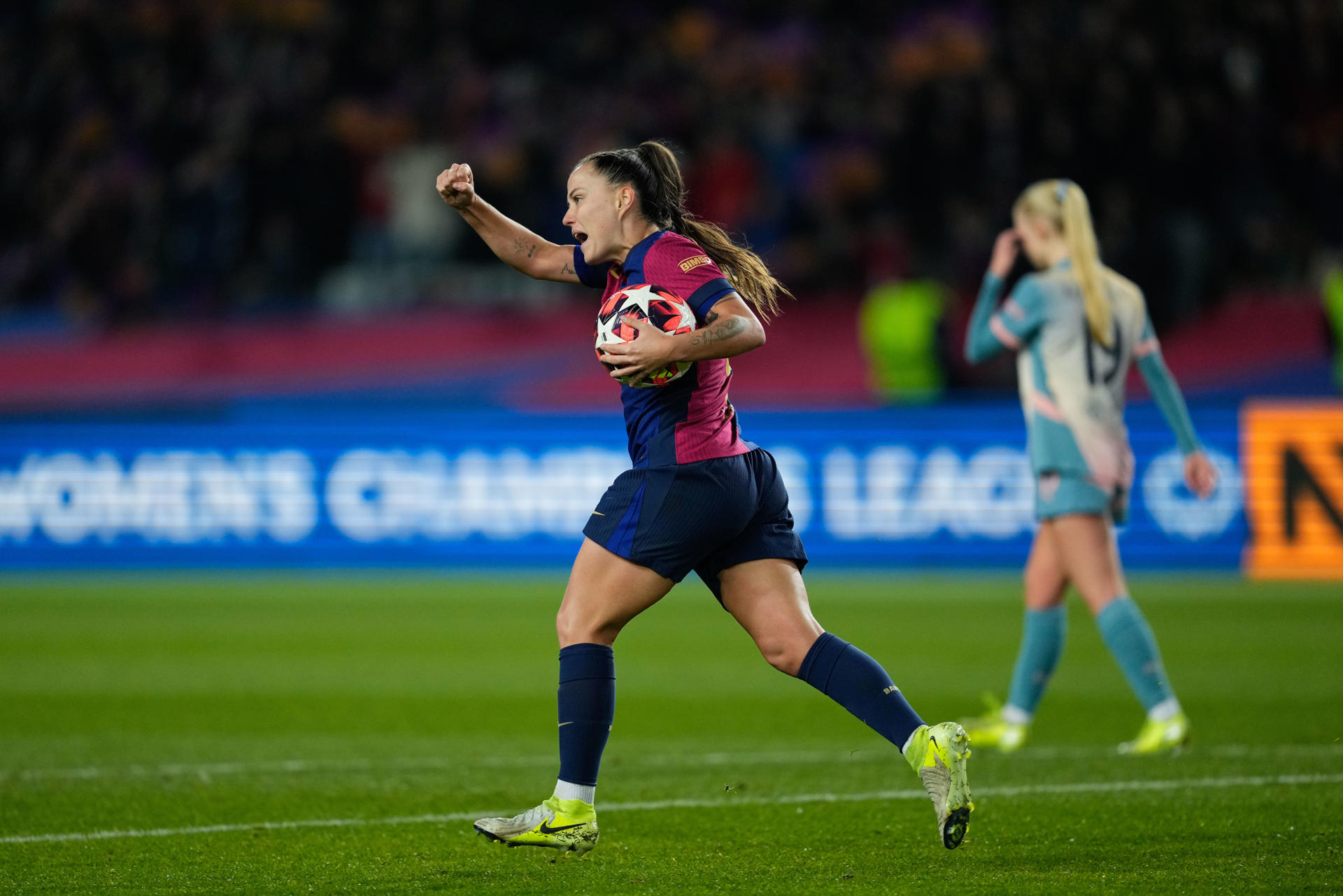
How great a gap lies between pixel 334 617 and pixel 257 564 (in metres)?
2.92

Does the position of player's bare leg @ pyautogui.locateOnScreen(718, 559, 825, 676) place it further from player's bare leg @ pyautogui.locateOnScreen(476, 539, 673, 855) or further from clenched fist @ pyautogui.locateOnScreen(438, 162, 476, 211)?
clenched fist @ pyautogui.locateOnScreen(438, 162, 476, 211)

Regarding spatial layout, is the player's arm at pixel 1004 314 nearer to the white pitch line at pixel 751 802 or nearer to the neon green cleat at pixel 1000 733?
the neon green cleat at pixel 1000 733

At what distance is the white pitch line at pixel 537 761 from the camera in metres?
6.17

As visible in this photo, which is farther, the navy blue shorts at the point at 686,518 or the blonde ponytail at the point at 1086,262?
the blonde ponytail at the point at 1086,262

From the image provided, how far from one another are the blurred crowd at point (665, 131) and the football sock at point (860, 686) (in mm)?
11225

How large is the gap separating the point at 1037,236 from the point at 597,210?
9.02 ft

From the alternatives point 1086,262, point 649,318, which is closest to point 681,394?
point 649,318

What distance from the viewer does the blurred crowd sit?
15641 millimetres

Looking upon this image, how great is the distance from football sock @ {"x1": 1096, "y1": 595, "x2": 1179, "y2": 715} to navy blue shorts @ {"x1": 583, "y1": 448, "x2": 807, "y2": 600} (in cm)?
243

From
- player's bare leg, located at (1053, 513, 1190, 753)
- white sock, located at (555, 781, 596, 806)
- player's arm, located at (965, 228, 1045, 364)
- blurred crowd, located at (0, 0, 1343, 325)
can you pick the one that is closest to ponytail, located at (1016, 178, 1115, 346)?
player's arm, located at (965, 228, 1045, 364)

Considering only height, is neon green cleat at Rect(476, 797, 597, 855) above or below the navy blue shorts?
below

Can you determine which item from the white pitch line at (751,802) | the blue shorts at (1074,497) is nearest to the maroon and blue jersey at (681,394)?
the white pitch line at (751,802)

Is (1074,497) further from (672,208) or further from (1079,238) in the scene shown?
(672,208)

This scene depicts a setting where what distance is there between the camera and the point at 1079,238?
6559 millimetres
